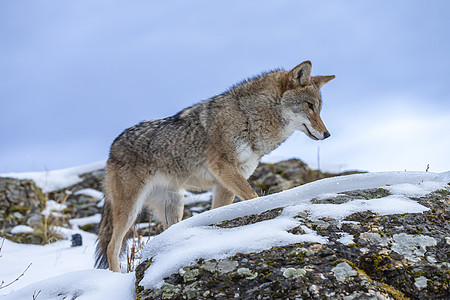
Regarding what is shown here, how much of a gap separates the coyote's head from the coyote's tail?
2.96 meters

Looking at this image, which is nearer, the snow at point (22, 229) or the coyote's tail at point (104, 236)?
the coyote's tail at point (104, 236)

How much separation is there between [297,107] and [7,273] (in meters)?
4.84

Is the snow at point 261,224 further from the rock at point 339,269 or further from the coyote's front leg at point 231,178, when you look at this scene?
the coyote's front leg at point 231,178

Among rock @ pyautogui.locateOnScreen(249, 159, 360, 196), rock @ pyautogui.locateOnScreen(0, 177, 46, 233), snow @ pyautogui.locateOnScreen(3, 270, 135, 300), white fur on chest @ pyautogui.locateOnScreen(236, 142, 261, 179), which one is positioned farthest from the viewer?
rock @ pyautogui.locateOnScreen(249, 159, 360, 196)

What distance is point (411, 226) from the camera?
7.99 feet

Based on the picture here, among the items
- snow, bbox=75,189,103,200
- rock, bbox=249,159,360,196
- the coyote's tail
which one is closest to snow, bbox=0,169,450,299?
the coyote's tail

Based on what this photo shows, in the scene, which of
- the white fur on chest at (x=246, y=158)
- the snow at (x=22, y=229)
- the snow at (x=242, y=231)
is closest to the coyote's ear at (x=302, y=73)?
the white fur on chest at (x=246, y=158)

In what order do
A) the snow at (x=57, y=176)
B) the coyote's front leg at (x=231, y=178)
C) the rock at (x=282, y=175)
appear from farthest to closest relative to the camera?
the snow at (x=57, y=176), the rock at (x=282, y=175), the coyote's front leg at (x=231, y=178)

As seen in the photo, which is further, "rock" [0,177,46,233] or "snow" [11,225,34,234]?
"rock" [0,177,46,233]

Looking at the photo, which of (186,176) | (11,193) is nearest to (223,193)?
(186,176)

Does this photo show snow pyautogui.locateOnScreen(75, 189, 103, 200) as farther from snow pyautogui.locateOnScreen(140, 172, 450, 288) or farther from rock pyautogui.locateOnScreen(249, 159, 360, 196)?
snow pyautogui.locateOnScreen(140, 172, 450, 288)

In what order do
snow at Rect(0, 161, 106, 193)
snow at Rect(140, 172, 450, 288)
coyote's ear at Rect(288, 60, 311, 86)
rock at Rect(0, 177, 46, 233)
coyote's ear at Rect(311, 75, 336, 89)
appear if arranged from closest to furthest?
snow at Rect(140, 172, 450, 288), coyote's ear at Rect(288, 60, 311, 86), coyote's ear at Rect(311, 75, 336, 89), rock at Rect(0, 177, 46, 233), snow at Rect(0, 161, 106, 193)

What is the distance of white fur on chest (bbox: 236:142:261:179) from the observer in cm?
529

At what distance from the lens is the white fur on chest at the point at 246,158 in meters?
5.29
